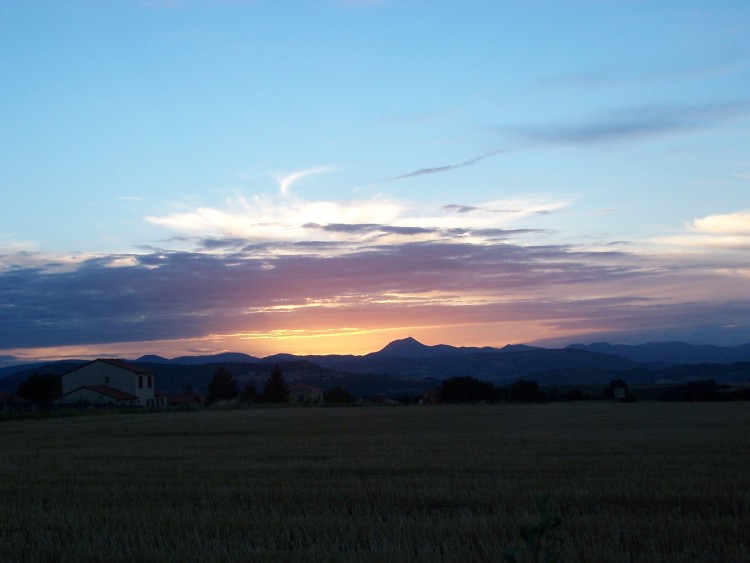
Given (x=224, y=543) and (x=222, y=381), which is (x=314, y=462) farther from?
(x=222, y=381)

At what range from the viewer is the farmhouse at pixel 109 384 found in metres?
76.9

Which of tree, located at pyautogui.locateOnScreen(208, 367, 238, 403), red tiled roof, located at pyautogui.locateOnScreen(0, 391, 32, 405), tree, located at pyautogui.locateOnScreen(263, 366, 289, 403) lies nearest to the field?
red tiled roof, located at pyautogui.locateOnScreen(0, 391, 32, 405)

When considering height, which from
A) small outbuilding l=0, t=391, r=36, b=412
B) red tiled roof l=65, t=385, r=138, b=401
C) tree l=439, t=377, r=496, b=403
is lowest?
tree l=439, t=377, r=496, b=403

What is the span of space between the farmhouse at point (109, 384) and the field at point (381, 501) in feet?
181

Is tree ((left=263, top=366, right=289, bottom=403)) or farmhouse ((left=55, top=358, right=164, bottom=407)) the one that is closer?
farmhouse ((left=55, top=358, right=164, bottom=407))

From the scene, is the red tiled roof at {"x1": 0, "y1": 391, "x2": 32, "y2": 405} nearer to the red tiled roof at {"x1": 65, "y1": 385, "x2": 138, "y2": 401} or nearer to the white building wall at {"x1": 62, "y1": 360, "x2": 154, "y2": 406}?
the white building wall at {"x1": 62, "y1": 360, "x2": 154, "y2": 406}

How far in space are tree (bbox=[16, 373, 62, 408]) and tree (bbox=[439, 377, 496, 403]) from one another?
45.2 m

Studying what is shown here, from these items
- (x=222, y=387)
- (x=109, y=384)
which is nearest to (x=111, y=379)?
(x=109, y=384)

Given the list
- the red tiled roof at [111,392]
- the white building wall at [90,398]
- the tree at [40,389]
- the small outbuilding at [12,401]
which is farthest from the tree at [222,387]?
the white building wall at [90,398]

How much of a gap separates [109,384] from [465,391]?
126 feet

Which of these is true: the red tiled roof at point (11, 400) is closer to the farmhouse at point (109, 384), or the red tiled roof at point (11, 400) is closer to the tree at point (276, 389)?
the farmhouse at point (109, 384)

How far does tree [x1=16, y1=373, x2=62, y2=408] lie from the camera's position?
9462cm

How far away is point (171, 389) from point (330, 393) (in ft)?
288

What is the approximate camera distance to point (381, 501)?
13008mm
